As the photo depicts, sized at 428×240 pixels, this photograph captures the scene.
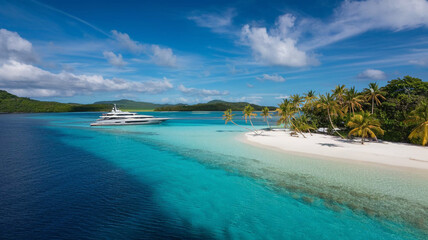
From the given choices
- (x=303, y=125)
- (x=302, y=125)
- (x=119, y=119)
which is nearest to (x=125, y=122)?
(x=119, y=119)

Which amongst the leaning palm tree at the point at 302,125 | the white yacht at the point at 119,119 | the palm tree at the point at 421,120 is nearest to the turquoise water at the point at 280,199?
the palm tree at the point at 421,120

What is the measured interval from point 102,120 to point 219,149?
159 feet

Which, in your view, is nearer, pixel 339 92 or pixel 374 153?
pixel 374 153

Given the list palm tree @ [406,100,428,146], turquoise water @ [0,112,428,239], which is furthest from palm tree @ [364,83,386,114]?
turquoise water @ [0,112,428,239]

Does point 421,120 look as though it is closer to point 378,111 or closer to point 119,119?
point 378,111

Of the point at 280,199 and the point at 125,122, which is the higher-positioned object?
the point at 125,122

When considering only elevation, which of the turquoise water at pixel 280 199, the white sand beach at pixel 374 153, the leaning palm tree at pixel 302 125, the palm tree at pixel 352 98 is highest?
the palm tree at pixel 352 98

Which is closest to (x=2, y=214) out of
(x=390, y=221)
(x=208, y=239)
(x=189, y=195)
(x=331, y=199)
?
(x=189, y=195)

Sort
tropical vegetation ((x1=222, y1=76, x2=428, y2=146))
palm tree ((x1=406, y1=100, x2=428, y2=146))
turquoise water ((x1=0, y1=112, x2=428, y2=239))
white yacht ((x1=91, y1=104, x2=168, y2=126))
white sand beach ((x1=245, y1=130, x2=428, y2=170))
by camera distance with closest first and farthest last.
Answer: turquoise water ((x1=0, y1=112, x2=428, y2=239)), white sand beach ((x1=245, y1=130, x2=428, y2=170)), palm tree ((x1=406, y1=100, x2=428, y2=146)), tropical vegetation ((x1=222, y1=76, x2=428, y2=146)), white yacht ((x1=91, y1=104, x2=168, y2=126))

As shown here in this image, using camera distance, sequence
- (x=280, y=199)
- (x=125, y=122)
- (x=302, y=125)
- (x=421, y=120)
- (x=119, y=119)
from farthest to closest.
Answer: (x=125, y=122) → (x=119, y=119) → (x=302, y=125) → (x=421, y=120) → (x=280, y=199)

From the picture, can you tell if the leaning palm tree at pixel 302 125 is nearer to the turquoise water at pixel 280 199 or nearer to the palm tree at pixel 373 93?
the palm tree at pixel 373 93

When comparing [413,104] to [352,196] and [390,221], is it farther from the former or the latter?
[390,221]

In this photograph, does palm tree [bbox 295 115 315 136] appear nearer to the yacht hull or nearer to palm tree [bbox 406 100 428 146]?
palm tree [bbox 406 100 428 146]

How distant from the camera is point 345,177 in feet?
49.2
